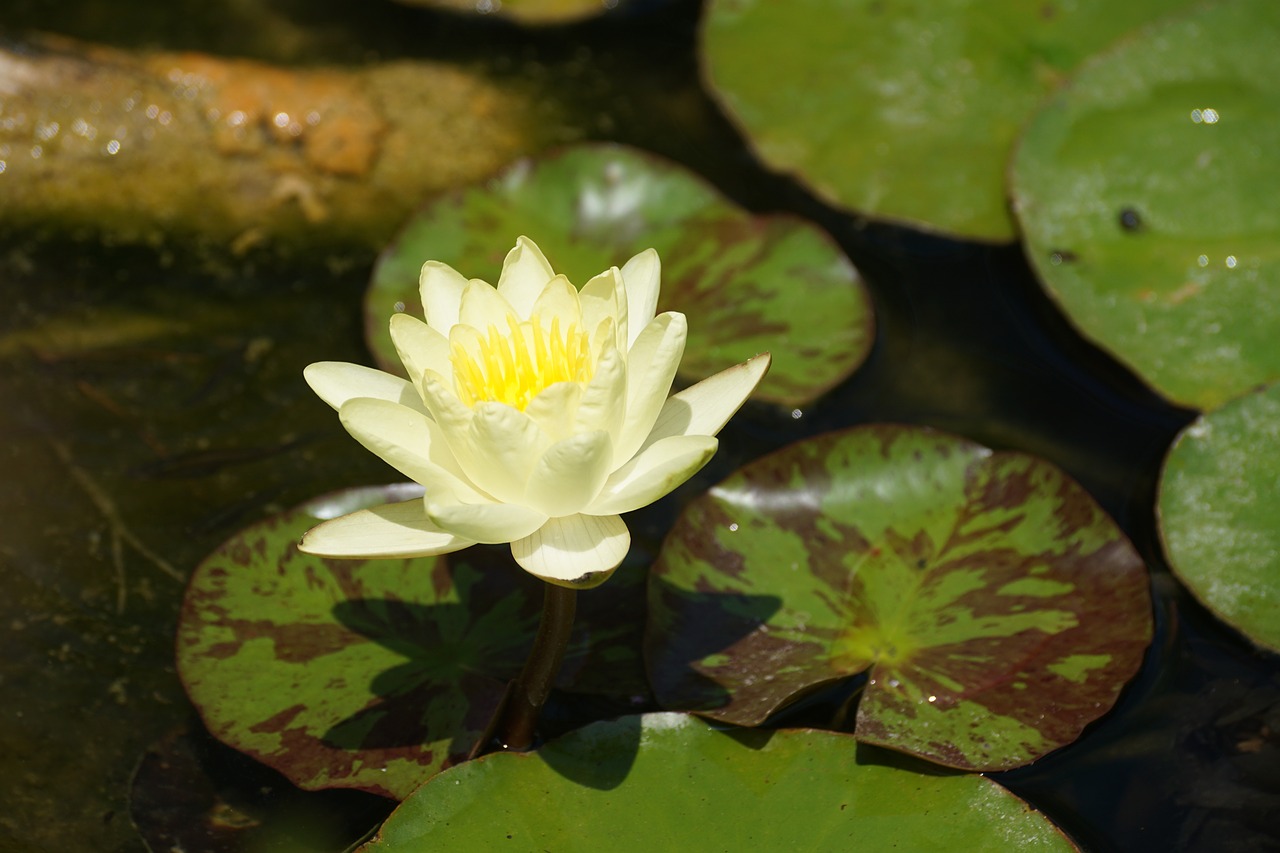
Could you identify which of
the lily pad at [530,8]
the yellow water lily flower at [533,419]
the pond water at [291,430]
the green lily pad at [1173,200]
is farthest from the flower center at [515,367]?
the lily pad at [530,8]

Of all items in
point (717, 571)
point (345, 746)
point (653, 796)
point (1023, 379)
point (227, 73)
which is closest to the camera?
point (653, 796)

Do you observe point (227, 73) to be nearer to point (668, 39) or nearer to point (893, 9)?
point (668, 39)

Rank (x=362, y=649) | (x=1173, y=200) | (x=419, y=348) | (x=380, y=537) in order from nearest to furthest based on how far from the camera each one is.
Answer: (x=380, y=537), (x=419, y=348), (x=362, y=649), (x=1173, y=200)

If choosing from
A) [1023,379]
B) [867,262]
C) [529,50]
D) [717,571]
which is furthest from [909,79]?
[717,571]

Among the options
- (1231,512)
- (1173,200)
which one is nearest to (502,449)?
(1231,512)

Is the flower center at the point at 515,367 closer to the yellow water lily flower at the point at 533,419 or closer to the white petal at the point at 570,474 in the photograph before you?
the yellow water lily flower at the point at 533,419

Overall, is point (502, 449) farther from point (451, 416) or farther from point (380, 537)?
point (380, 537)
